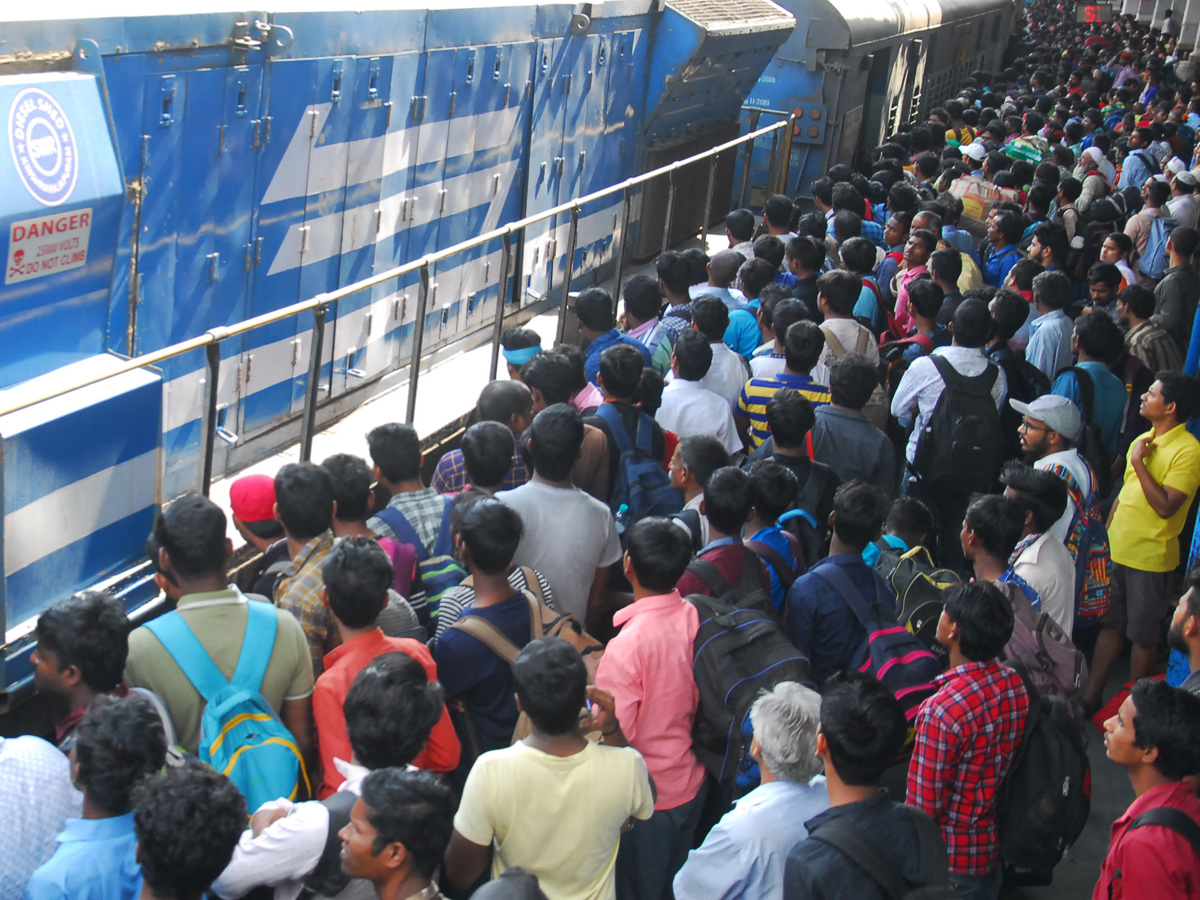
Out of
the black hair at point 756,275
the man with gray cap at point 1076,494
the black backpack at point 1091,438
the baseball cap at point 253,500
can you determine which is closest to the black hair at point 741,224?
the black hair at point 756,275

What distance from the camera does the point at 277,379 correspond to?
531 centimetres

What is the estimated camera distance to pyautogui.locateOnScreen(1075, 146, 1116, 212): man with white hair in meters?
9.47

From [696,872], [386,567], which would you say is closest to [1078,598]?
[696,872]

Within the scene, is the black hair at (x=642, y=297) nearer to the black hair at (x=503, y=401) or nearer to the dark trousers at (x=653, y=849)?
the black hair at (x=503, y=401)

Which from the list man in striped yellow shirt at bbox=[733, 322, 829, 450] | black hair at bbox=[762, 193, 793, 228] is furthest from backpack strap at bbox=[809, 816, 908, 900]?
black hair at bbox=[762, 193, 793, 228]

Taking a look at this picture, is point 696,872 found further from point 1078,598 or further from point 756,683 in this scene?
point 1078,598

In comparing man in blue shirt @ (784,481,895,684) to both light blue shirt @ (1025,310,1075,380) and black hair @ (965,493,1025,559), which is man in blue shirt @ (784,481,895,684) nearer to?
black hair @ (965,493,1025,559)

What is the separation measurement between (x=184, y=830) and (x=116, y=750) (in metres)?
0.24

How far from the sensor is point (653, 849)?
307 cm

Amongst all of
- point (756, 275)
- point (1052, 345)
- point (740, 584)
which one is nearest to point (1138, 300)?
point (1052, 345)

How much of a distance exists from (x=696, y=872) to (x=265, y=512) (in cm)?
161

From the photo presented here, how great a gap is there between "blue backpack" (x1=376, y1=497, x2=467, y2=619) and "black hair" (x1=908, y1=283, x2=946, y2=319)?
297 centimetres

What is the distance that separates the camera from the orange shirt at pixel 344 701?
2.66m

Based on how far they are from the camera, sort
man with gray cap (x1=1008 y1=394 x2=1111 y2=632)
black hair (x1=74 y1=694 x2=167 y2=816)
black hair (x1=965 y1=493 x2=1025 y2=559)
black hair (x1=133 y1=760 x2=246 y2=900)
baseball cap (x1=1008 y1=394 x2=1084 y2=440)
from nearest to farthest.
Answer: black hair (x1=133 y1=760 x2=246 y2=900)
black hair (x1=74 y1=694 x2=167 y2=816)
black hair (x1=965 y1=493 x2=1025 y2=559)
man with gray cap (x1=1008 y1=394 x2=1111 y2=632)
baseball cap (x1=1008 y1=394 x2=1084 y2=440)
